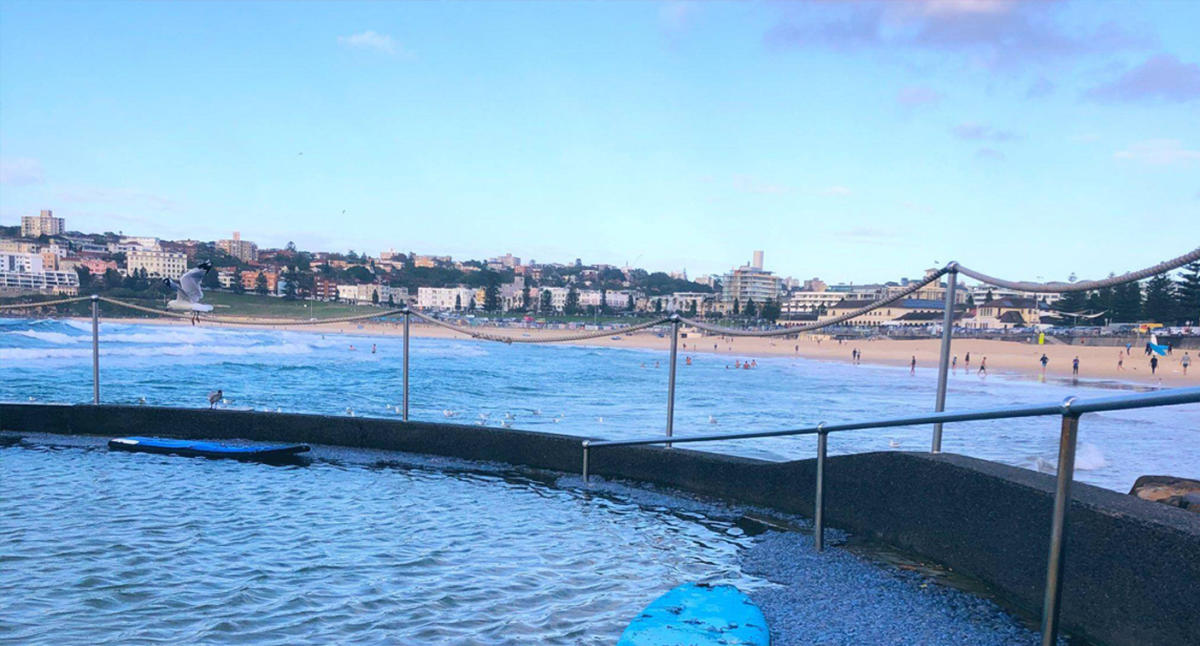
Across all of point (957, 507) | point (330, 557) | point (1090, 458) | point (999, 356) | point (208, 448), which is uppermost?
point (957, 507)

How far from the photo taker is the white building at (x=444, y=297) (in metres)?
157

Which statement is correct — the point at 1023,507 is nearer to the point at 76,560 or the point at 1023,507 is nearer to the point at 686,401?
the point at 76,560

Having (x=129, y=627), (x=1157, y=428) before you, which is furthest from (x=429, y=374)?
(x=129, y=627)

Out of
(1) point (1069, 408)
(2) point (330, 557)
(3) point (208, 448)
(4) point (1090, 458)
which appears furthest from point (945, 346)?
(4) point (1090, 458)

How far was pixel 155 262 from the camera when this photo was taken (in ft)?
276

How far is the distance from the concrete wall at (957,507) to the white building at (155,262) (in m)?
71.6

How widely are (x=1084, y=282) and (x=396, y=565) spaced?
4.07m

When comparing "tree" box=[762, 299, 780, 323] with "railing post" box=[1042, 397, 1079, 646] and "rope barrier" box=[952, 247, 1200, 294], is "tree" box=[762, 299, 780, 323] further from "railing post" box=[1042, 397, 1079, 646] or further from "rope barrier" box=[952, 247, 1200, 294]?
"railing post" box=[1042, 397, 1079, 646]

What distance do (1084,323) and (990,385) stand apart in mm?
43963

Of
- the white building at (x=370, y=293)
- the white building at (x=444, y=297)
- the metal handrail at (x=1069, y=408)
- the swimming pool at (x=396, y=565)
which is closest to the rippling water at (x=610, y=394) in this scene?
the swimming pool at (x=396, y=565)

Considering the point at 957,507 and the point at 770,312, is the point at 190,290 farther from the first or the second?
the point at 770,312

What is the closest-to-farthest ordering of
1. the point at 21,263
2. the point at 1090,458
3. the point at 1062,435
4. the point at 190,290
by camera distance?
the point at 1062,435 < the point at 1090,458 < the point at 190,290 < the point at 21,263

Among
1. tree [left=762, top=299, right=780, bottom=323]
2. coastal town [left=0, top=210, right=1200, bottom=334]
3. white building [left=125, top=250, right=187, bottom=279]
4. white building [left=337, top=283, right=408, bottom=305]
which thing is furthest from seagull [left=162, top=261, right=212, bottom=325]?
white building [left=337, top=283, right=408, bottom=305]

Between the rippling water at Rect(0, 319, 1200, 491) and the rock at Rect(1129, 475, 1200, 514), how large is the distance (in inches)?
191
